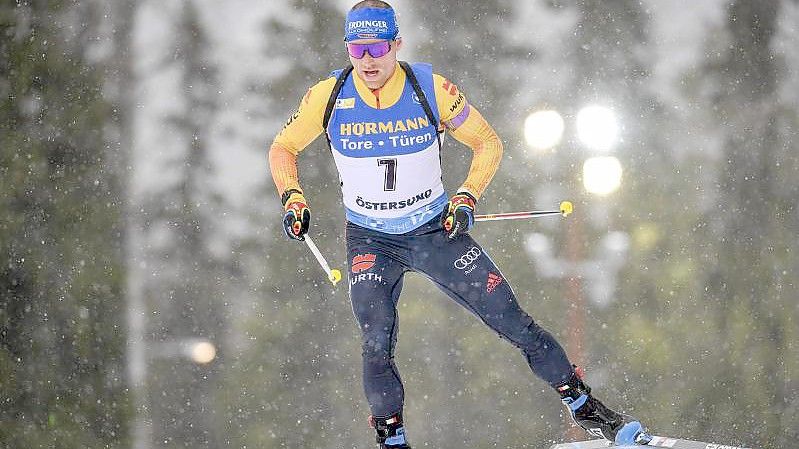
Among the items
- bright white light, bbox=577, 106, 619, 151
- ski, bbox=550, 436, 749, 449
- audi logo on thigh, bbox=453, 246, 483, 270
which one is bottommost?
ski, bbox=550, 436, 749, 449

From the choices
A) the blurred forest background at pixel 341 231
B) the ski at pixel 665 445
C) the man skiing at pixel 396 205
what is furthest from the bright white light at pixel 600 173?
the man skiing at pixel 396 205

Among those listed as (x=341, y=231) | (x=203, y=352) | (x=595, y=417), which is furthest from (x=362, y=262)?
(x=203, y=352)

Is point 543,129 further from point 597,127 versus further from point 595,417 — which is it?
point 595,417

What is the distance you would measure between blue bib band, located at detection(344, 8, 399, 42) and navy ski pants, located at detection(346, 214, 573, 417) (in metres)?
1.02

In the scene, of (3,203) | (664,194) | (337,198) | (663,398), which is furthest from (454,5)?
(3,203)

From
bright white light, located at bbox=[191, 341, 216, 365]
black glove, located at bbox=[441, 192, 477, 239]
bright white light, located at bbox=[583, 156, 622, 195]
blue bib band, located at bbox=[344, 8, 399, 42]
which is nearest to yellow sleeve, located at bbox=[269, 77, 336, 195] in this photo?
blue bib band, located at bbox=[344, 8, 399, 42]

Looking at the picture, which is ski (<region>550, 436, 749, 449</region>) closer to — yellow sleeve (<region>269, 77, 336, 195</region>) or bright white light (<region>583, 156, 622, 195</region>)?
yellow sleeve (<region>269, 77, 336, 195</region>)

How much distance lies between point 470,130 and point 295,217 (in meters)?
1.00

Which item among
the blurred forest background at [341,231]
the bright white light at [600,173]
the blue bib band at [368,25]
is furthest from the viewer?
the bright white light at [600,173]

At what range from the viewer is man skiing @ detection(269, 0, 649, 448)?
14.1 ft

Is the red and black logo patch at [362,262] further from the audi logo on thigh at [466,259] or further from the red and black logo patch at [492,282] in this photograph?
the red and black logo patch at [492,282]

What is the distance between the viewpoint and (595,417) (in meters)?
4.58

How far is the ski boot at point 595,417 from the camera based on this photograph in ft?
15.0

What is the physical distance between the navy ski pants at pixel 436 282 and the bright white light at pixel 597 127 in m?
4.55
